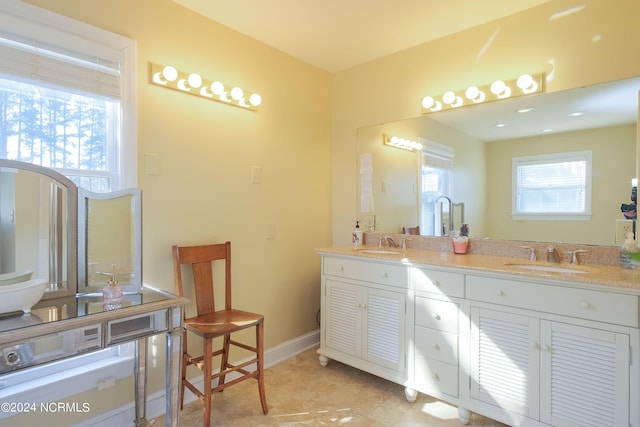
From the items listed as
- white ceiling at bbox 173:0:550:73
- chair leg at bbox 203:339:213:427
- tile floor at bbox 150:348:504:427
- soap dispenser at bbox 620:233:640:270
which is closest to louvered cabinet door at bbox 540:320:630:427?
tile floor at bbox 150:348:504:427

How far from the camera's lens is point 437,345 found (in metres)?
2.05

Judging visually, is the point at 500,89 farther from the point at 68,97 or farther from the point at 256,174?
the point at 68,97

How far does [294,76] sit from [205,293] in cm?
182

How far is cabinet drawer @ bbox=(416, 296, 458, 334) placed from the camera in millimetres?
1989

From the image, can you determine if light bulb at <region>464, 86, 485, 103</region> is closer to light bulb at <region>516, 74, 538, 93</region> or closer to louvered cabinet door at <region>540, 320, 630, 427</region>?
light bulb at <region>516, 74, 538, 93</region>

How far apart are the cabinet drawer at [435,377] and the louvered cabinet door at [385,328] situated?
0.38 ft

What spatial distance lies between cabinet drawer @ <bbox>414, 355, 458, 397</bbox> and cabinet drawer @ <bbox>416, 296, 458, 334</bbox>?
0.20 m

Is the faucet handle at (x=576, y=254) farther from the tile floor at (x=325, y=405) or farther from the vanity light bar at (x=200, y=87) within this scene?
the vanity light bar at (x=200, y=87)

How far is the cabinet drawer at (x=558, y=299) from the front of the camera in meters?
1.52

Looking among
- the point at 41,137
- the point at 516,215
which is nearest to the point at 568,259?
the point at 516,215

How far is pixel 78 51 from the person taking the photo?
1784mm

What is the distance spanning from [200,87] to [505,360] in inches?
91.6

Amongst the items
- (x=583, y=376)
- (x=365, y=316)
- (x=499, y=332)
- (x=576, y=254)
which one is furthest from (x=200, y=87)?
(x=583, y=376)

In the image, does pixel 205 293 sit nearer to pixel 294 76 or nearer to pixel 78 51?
pixel 78 51
